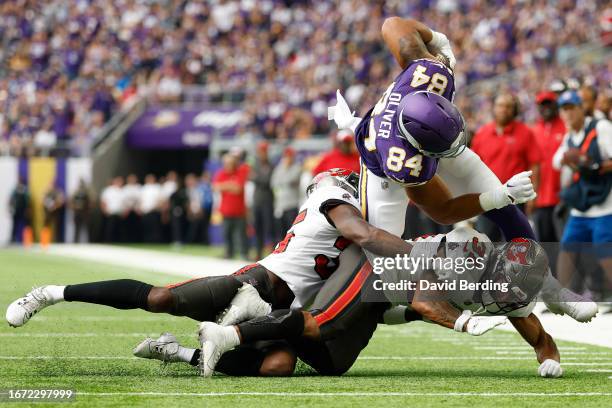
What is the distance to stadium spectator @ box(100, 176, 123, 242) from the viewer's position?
2370 centimetres

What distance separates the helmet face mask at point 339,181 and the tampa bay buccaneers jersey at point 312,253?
10 centimetres

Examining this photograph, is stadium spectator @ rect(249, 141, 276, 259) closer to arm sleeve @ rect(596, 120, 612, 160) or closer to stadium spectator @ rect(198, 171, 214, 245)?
stadium spectator @ rect(198, 171, 214, 245)

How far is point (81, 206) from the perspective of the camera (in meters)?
23.1

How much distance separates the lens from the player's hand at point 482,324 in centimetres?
472

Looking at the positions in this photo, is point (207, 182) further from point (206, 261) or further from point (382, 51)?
point (206, 261)

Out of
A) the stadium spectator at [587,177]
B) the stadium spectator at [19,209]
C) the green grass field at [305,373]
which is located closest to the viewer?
the green grass field at [305,373]

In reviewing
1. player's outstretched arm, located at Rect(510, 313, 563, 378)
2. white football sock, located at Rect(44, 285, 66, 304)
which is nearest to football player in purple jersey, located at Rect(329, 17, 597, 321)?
player's outstretched arm, located at Rect(510, 313, 563, 378)

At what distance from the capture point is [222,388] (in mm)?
4902

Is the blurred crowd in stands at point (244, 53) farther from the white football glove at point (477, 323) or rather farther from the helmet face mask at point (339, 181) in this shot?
the white football glove at point (477, 323)

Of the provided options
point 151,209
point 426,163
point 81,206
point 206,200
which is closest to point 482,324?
point 426,163

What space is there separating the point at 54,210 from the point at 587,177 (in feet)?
53.0

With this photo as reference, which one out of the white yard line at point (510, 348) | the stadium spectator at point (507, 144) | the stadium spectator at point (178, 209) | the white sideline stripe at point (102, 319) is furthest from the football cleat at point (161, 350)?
the stadium spectator at point (178, 209)

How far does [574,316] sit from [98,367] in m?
2.22

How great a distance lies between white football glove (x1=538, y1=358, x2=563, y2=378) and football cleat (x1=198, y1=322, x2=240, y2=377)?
1.39 metres
